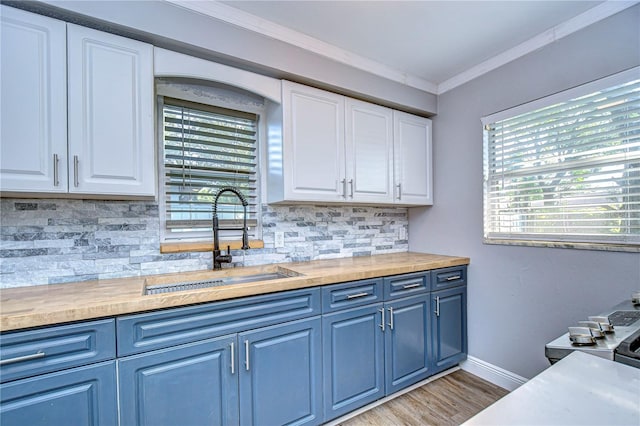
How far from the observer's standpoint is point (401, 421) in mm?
1877

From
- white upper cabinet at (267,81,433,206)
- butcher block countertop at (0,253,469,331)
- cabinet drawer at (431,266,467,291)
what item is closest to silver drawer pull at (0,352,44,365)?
butcher block countertop at (0,253,469,331)

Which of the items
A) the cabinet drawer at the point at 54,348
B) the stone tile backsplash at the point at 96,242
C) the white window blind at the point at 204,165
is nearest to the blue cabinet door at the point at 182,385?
the cabinet drawer at the point at 54,348

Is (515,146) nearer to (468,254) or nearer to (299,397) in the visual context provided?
(468,254)

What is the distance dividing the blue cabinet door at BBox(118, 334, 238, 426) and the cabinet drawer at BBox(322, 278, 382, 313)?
569 mm

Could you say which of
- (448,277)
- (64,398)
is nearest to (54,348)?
(64,398)

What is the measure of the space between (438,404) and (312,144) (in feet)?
6.64

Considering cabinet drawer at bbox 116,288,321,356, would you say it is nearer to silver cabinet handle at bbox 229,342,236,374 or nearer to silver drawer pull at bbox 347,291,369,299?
silver cabinet handle at bbox 229,342,236,374

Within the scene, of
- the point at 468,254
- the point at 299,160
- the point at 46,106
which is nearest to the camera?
the point at 46,106

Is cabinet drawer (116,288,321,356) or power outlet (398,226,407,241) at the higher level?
power outlet (398,226,407,241)

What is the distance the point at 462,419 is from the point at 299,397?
3.57 ft

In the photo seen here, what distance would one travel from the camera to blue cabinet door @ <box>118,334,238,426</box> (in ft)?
4.06

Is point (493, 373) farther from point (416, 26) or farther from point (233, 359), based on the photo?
point (416, 26)

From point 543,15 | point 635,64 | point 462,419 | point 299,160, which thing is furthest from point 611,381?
point 543,15

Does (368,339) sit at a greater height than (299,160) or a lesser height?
lesser
